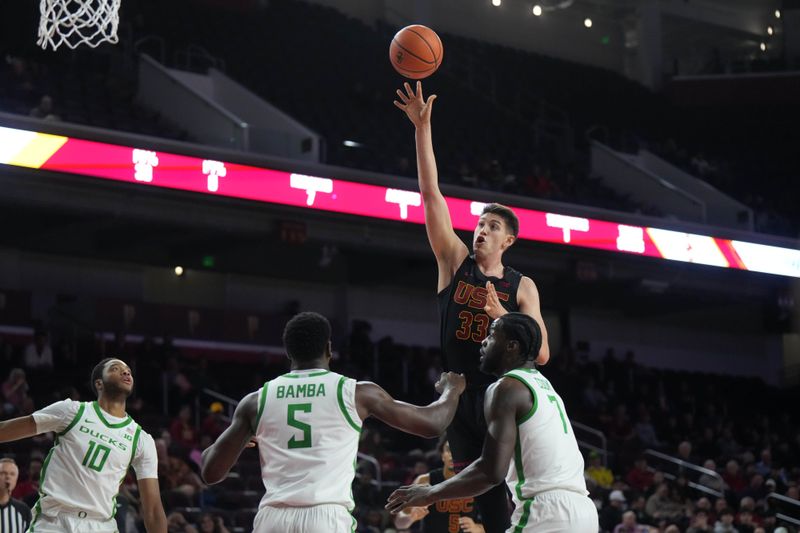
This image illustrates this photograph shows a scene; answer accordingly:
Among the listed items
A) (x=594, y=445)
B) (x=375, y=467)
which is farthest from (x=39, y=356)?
(x=594, y=445)

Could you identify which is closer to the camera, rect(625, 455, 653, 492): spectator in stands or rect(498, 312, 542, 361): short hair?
rect(498, 312, 542, 361): short hair

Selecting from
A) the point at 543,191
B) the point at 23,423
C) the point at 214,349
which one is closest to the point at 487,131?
the point at 543,191

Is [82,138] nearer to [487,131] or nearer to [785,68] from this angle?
[487,131]

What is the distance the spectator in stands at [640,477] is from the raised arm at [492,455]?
13318 millimetres

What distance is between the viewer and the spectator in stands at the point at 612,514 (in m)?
15.4

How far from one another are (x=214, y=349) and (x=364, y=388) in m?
16.9

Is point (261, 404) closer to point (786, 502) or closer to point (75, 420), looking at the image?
point (75, 420)

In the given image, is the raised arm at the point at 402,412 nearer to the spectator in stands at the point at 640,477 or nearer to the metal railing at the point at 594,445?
the spectator in stands at the point at 640,477

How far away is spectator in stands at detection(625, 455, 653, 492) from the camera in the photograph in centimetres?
1838

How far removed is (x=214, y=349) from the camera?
72.2ft

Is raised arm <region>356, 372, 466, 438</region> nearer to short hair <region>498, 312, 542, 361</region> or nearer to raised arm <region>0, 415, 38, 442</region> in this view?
short hair <region>498, 312, 542, 361</region>

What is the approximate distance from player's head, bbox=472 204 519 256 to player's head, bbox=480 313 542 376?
1.11 metres

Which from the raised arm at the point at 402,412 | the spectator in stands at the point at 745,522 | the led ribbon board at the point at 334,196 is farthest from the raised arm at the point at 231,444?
the spectator in stands at the point at 745,522

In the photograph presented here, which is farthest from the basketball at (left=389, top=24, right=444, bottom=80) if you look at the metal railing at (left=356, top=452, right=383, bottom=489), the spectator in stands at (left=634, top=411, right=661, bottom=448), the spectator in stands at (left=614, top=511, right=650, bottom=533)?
the spectator in stands at (left=634, top=411, right=661, bottom=448)
